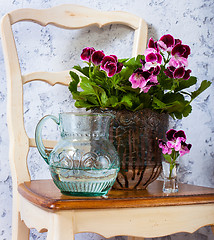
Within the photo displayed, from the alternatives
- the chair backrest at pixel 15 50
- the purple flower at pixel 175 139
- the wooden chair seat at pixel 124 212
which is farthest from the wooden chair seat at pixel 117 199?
the chair backrest at pixel 15 50

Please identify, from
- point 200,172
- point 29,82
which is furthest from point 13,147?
point 200,172

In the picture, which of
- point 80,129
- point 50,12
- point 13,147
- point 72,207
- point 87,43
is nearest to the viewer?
point 72,207

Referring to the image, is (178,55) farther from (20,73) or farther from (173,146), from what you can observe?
(20,73)

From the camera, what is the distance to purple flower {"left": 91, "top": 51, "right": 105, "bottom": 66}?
0.80 meters

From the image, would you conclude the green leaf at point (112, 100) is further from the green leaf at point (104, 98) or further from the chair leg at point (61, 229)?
the chair leg at point (61, 229)

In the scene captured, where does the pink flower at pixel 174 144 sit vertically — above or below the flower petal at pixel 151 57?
below

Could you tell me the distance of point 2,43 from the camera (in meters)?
1.10

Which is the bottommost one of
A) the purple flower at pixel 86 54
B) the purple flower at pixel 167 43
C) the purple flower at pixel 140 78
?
the purple flower at pixel 140 78

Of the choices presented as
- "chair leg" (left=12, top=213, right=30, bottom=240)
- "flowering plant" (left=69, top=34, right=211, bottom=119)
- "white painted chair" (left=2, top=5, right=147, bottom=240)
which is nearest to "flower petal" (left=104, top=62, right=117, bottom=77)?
"flowering plant" (left=69, top=34, right=211, bottom=119)

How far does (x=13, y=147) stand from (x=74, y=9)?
1.63ft

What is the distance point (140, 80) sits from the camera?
0.78 meters

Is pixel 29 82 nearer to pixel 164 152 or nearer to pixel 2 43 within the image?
pixel 2 43

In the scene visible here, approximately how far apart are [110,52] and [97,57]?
1.68 feet

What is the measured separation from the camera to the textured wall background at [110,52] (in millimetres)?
1222
